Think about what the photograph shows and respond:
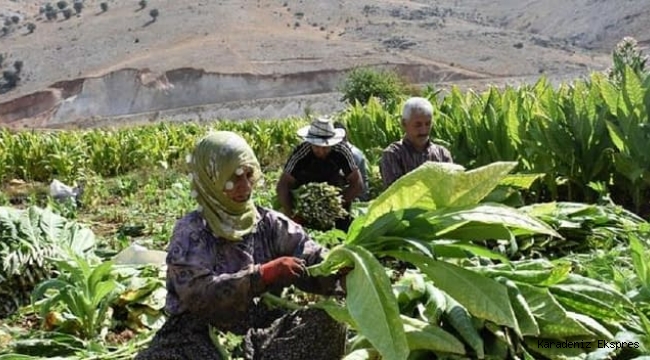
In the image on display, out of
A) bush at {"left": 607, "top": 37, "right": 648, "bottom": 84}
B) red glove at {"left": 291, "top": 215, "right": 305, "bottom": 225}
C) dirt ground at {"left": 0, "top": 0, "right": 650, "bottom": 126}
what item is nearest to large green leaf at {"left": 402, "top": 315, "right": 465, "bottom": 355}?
red glove at {"left": 291, "top": 215, "right": 305, "bottom": 225}

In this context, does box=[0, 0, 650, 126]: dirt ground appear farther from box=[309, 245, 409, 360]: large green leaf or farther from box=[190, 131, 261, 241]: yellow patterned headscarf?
box=[309, 245, 409, 360]: large green leaf

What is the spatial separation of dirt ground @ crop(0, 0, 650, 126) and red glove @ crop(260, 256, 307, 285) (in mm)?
43493

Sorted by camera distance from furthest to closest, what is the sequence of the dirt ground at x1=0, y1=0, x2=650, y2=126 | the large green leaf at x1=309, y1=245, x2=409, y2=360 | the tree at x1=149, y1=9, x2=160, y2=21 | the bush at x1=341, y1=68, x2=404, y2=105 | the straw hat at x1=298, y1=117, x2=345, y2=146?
the tree at x1=149, y1=9, x2=160, y2=21
the dirt ground at x1=0, y1=0, x2=650, y2=126
the bush at x1=341, y1=68, x2=404, y2=105
the straw hat at x1=298, y1=117, x2=345, y2=146
the large green leaf at x1=309, y1=245, x2=409, y2=360

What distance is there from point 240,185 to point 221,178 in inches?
2.7

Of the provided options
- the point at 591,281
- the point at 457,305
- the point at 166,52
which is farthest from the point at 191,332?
the point at 166,52

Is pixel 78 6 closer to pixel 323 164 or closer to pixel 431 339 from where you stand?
pixel 323 164

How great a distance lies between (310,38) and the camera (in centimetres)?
5734

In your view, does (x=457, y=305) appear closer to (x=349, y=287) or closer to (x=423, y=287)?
(x=423, y=287)

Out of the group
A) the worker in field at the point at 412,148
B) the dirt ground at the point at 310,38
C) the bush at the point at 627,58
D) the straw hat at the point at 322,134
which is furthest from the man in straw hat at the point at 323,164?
the dirt ground at the point at 310,38

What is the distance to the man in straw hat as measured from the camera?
16.3 feet

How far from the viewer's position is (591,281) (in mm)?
2674

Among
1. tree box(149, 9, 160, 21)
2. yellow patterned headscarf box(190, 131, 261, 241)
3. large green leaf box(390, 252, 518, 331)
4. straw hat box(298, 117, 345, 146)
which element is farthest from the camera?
tree box(149, 9, 160, 21)

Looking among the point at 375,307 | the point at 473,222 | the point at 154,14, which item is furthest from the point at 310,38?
the point at 375,307

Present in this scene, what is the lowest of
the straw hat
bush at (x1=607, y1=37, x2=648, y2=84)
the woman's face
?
bush at (x1=607, y1=37, x2=648, y2=84)
